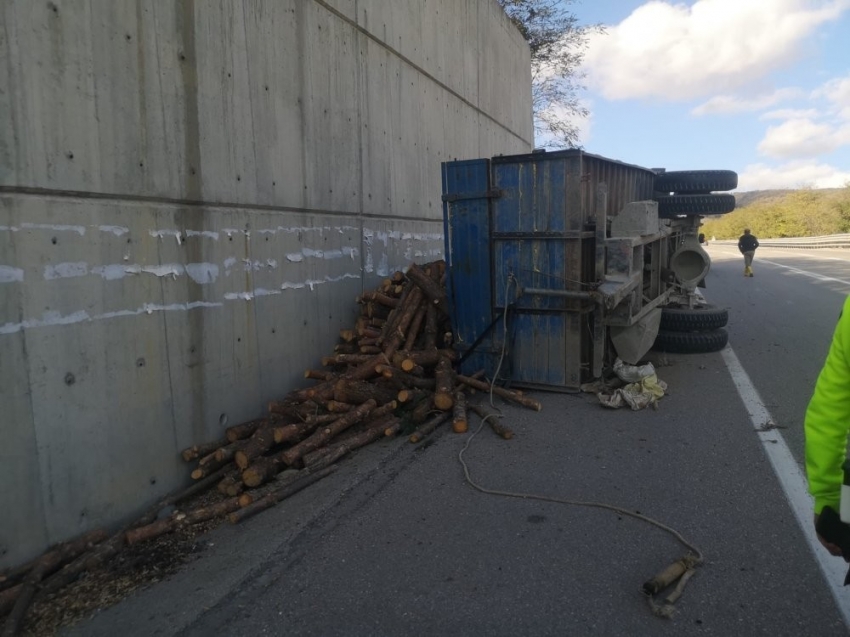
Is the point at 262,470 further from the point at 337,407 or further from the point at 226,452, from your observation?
the point at 337,407

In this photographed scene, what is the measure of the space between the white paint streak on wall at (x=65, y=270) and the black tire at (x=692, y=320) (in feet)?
24.4

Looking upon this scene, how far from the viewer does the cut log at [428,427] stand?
5.25 metres

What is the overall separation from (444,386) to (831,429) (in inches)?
164

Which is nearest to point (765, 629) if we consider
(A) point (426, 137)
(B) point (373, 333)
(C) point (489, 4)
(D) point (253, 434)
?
(D) point (253, 434)

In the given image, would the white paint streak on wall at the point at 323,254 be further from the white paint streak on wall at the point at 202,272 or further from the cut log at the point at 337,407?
the cut log at the point at 337,407

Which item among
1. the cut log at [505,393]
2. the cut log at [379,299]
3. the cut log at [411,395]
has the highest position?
the cut log at [379,299]

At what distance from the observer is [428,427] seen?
18.0ft

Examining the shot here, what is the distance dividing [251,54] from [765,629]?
5611mm

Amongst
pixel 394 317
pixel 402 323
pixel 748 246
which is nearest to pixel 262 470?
pixel 402 323

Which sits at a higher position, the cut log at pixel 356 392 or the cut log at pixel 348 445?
the cut log at pixel 356 392

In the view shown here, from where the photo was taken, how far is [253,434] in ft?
16.4

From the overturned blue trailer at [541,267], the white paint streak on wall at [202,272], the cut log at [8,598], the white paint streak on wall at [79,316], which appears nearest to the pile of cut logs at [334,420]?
the cut log at [8,598]

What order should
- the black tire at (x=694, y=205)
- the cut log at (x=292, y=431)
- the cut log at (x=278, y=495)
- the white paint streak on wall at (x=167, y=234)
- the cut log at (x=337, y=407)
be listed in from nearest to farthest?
the cut log at (x=278, y=495)
the white paint streak on wall at (x=167, y=234)
the cut log at (x=292, y=431)
the cut log at (x=337, y=407)
the black tire at (x=694, y=205)

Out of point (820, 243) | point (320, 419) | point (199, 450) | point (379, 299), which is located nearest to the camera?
point (199, 450)
